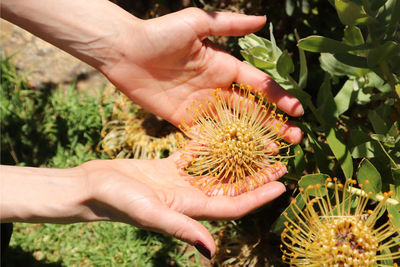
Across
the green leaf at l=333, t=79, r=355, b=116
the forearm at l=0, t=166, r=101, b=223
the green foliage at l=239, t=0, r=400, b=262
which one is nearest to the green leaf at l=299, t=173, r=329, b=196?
the green foliage at l=239, t=0, r=400, b=262

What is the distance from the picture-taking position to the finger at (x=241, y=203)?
149cm

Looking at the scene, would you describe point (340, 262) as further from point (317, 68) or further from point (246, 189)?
point (317, 68)

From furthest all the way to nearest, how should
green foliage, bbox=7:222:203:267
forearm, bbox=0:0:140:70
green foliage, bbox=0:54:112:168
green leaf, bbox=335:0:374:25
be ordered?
green foliage, bbox=0:54:112:168 → green foliage, bbox=7:222:203:267 → forearm, bbox=0:0:140:70 → green leaf, bbox=335:0:374:25

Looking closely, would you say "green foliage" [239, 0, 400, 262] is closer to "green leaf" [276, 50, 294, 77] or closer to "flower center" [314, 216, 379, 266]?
"green leaf" [276, 50, 294, 77]

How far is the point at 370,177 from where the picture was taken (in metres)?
1.38

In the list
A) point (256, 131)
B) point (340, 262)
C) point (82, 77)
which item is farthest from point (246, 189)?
point (82, 77)

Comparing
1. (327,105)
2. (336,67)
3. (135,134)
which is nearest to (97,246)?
(135,134)

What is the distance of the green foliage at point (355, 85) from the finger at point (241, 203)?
0.09 m

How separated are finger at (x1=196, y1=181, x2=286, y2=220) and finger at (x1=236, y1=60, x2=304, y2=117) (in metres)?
0.33

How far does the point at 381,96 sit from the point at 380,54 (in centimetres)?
42

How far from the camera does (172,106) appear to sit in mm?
1982

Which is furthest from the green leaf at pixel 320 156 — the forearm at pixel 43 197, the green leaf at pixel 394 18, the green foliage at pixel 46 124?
the green foliage at pixel 46 124

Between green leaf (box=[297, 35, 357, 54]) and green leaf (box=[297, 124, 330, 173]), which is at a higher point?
green leaf (box=[297, 35, 357, 54])

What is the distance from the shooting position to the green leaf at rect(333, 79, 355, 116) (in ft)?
5.46
